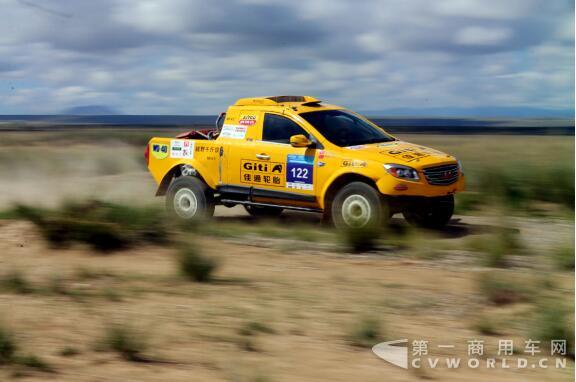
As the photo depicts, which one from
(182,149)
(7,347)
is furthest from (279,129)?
(7,347)

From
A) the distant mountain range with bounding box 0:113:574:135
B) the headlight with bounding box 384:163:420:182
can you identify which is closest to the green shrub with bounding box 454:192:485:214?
the headlight with bounding box 384:163:420:182

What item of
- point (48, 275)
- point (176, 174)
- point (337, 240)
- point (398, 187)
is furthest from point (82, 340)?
point (176, 174)

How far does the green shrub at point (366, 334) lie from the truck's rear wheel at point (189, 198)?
6395 millimetres

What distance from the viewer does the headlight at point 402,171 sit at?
1130cm

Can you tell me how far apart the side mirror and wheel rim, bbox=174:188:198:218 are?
2091 millimetres

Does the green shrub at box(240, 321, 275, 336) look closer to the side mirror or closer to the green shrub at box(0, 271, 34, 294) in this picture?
the green shrub at box(0, 271, 34, 294)

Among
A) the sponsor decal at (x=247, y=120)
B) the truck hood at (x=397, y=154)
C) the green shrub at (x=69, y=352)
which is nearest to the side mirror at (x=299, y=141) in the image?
the truck hood at (x=397, y=154)

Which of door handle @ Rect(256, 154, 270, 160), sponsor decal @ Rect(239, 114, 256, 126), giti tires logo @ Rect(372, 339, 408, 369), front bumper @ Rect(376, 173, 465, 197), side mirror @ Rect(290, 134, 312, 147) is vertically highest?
sponsor decal @ Rect(239, 114, 256, 126)

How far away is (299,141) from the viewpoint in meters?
11.8

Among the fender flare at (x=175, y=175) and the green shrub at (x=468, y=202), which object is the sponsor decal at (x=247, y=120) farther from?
the green shrub at (x=468, y=202)

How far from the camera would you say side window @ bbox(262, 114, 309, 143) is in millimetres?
12305

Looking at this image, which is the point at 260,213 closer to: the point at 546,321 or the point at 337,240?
the point at 337,240

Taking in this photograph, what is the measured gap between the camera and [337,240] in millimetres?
10672

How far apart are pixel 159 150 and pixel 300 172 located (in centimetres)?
286
